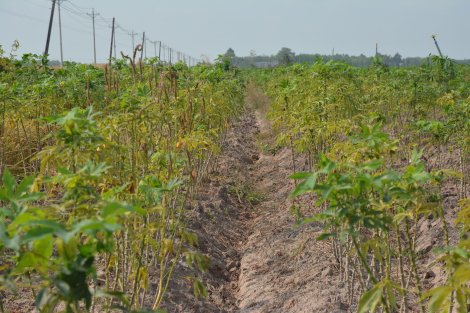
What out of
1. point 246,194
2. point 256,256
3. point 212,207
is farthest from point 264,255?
point 246,194

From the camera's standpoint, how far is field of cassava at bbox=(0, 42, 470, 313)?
1.01 m

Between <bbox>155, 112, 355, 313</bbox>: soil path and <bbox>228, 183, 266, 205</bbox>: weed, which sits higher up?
<bbox>228, 183, 266, 205</bbox>: weed

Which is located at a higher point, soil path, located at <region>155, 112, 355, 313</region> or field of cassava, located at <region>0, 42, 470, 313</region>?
field of cassava, located at <region>0, 42, 470, 313</region>

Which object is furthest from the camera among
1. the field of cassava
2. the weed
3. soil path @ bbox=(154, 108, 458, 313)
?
the weed

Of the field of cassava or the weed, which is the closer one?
the field of cassava

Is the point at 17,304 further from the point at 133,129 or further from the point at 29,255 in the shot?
the point at 29,255

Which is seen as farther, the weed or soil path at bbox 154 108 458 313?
the weed

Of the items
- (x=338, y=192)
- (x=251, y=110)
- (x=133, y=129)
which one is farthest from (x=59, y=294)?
(x=251, y=110)

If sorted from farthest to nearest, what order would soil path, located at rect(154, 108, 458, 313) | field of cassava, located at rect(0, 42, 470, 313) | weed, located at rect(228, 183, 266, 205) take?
weed, located at rect(228, 183, 266, 205) < soil path, located at rect(154, 108, 458, 313) < field of cassava, located at rect(0, 42, 470, 313)

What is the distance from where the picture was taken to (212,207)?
468cm

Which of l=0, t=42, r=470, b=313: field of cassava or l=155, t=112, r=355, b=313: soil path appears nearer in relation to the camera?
l=0, t=42, r=470, b=313: field of cassava

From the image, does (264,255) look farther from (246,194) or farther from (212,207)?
(246,194)

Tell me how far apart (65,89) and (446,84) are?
6.53m

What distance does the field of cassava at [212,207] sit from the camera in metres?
1.01
